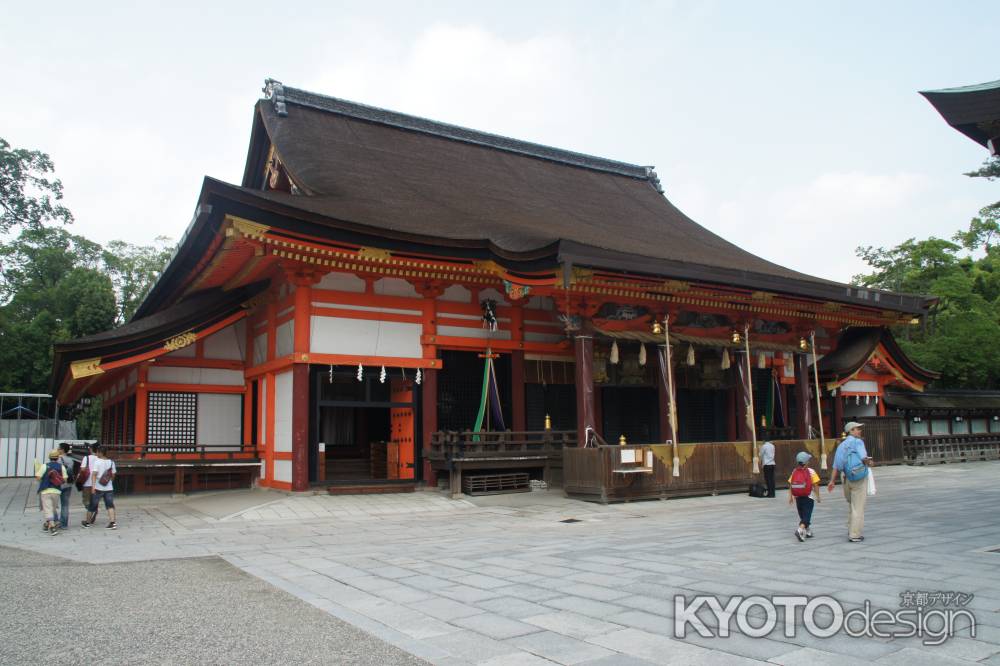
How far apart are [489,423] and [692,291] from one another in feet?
17.6

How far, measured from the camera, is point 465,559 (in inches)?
310

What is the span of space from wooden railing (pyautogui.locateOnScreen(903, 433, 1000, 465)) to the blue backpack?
55.4 feet

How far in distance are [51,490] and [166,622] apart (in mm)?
7118

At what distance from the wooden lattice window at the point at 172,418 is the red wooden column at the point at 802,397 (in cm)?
1466

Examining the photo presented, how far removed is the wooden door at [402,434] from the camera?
1541 cm

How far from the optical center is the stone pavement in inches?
173

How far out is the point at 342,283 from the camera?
14.9 meters

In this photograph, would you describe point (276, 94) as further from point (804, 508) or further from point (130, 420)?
point (804, 508)

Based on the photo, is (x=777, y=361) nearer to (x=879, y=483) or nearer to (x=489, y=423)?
(x=879, y=483)

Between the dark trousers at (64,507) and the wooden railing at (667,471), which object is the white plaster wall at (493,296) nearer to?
the wooden railing at (667,471)

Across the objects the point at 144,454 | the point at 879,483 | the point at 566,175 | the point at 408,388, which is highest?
the point at 566,175

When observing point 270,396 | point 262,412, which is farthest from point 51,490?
point 262,412

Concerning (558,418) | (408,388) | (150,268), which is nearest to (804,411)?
(558,418)

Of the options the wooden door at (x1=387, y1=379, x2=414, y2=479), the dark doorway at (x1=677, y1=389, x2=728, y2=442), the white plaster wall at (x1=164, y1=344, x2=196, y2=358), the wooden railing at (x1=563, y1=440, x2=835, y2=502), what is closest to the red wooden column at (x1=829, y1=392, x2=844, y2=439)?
the dark doorway at (x1=677, y1=389, x2=728, y2=442)
